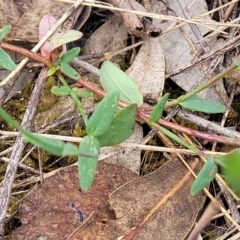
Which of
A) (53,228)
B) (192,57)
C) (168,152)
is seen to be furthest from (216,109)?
(53,228)

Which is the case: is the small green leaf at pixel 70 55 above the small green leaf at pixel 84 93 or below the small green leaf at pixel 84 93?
above

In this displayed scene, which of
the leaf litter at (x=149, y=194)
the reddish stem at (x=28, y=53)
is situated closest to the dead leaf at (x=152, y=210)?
the leaf litter at (x=149, y=194)

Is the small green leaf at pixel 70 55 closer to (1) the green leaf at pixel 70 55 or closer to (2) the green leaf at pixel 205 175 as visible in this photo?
(1) the green leaf at pixel 70 55

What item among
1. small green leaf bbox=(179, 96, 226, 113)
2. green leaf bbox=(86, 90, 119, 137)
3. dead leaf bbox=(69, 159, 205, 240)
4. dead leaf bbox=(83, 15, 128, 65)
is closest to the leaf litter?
dead leaf bbox=(69, 159, 205, 240)

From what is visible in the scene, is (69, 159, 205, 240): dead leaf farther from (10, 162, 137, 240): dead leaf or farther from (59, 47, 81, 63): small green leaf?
(59, 47, 81, 63): small green leaf

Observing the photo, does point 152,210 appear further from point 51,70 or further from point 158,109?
point 51,70

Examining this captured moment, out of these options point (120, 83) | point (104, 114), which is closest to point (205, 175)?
point (104, 114)

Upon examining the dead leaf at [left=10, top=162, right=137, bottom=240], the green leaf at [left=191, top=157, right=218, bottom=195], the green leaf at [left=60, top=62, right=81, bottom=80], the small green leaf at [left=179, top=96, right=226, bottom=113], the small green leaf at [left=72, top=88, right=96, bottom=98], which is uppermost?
the green leaf at [left=60, top=62, right=81, bottom=80]
